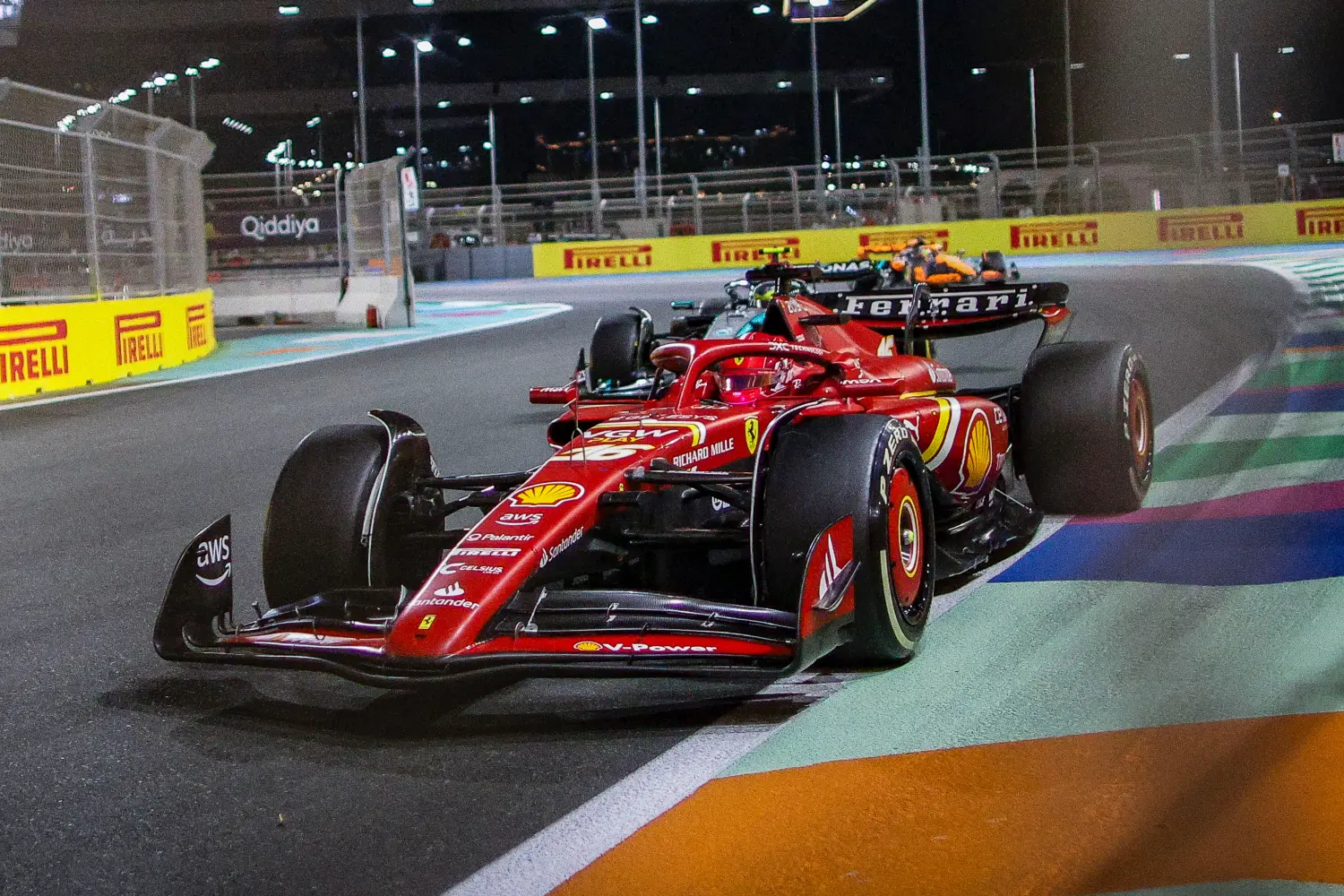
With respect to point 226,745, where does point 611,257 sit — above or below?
above

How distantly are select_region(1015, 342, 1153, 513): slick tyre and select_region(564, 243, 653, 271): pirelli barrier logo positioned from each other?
32228mm

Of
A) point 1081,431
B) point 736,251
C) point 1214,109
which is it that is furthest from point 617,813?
point 736,251

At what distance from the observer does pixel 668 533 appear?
457 centimetres

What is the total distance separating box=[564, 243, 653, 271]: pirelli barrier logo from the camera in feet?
127

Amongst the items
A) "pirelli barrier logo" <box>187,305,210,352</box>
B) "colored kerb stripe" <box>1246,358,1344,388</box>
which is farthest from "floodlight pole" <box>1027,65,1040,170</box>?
"colored kerb stripe" <box>1246,358,1344,388</box>

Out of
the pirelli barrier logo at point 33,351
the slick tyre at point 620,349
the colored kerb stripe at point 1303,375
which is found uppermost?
the pirelli barrier logo at point 33,351

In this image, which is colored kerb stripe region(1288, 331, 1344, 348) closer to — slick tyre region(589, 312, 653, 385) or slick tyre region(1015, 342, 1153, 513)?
slick tyre region(589, 312, 653, 385)

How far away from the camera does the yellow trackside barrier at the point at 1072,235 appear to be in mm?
33031

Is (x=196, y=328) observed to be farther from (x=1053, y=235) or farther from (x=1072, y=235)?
(x=1072, y=235)

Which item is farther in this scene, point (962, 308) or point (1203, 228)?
point (1203, 228)

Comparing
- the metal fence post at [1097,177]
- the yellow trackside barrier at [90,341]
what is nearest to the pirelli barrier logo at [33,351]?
the yellow trackside barrier at [90,341]

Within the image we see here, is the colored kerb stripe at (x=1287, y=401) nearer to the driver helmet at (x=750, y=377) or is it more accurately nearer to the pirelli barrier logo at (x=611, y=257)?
the driver helmet at (x=750, y=377)

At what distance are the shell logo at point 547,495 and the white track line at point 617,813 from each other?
836mm

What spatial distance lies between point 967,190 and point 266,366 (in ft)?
73.1
